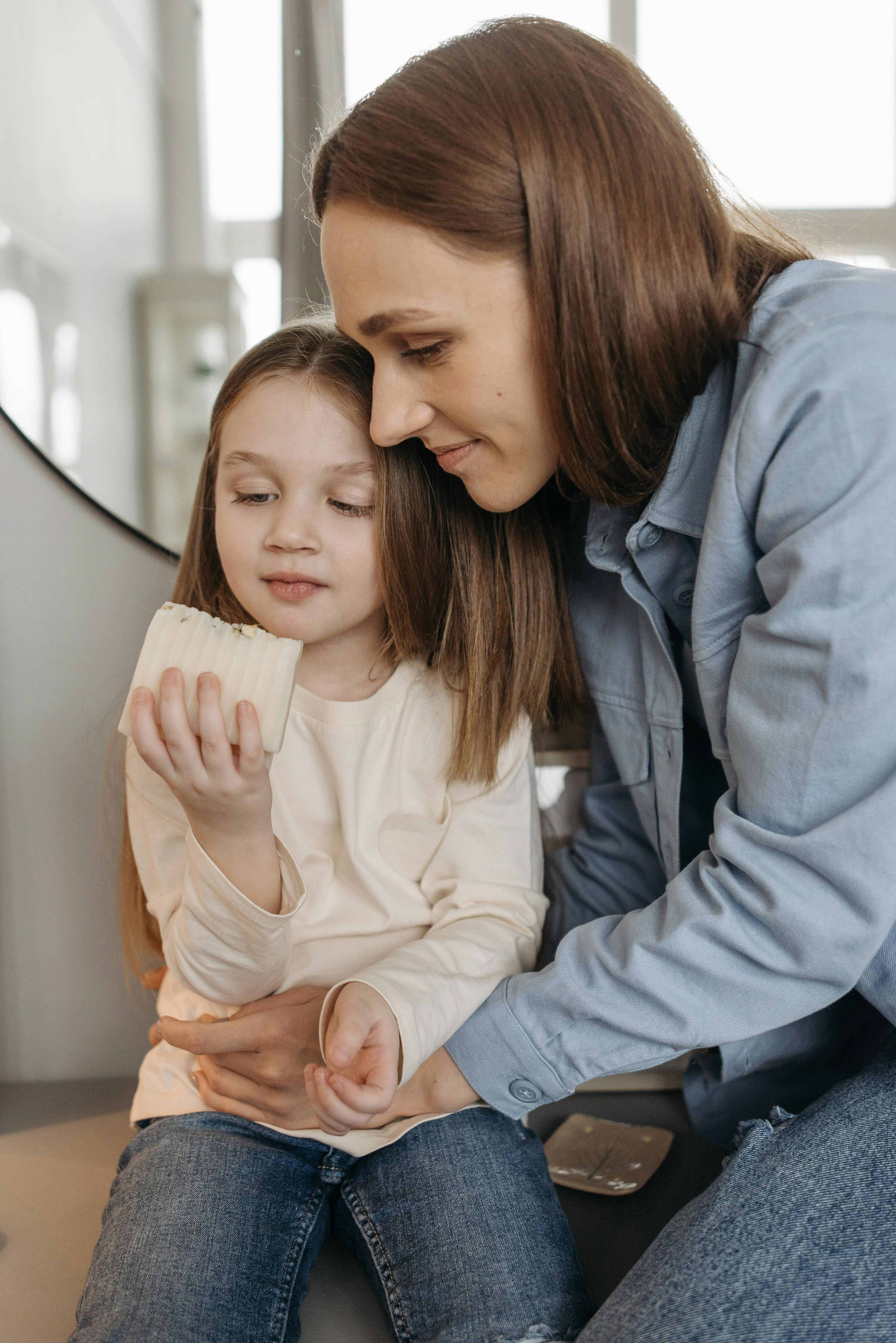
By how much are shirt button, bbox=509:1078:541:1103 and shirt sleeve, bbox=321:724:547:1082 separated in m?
0.07

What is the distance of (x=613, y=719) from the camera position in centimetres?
107

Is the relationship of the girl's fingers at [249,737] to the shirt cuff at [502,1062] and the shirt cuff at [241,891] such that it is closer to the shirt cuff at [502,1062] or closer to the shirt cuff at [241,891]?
the shirt cuff at [241,891]

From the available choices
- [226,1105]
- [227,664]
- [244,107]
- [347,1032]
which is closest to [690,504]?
[227,664]

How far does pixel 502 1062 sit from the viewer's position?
2.98 ft

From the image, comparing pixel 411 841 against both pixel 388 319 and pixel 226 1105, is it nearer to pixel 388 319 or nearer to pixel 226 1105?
pixel 226 1105

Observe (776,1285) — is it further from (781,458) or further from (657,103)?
(657,103)

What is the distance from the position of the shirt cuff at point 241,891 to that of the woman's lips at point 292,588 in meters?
0.23

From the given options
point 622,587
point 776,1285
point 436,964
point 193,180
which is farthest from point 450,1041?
point 193,180

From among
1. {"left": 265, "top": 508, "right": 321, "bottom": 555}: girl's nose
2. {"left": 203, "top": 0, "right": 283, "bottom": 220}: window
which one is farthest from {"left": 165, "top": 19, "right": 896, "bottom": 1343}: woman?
{"left": 203, "top": 0, "right": 283, "bottom": 220}: window

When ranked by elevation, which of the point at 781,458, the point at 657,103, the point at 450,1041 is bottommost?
the point at 450,1041

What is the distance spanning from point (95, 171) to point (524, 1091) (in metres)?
1.14

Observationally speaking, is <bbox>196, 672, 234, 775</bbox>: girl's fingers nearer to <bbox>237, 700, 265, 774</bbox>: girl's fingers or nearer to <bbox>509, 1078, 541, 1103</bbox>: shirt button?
<bbox>237, 700, 265, 774</bbox>: girl's fingers

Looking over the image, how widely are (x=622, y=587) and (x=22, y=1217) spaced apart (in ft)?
2.81

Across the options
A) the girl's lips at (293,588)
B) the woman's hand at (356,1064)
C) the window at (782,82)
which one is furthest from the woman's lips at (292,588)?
the window at (782,82)
